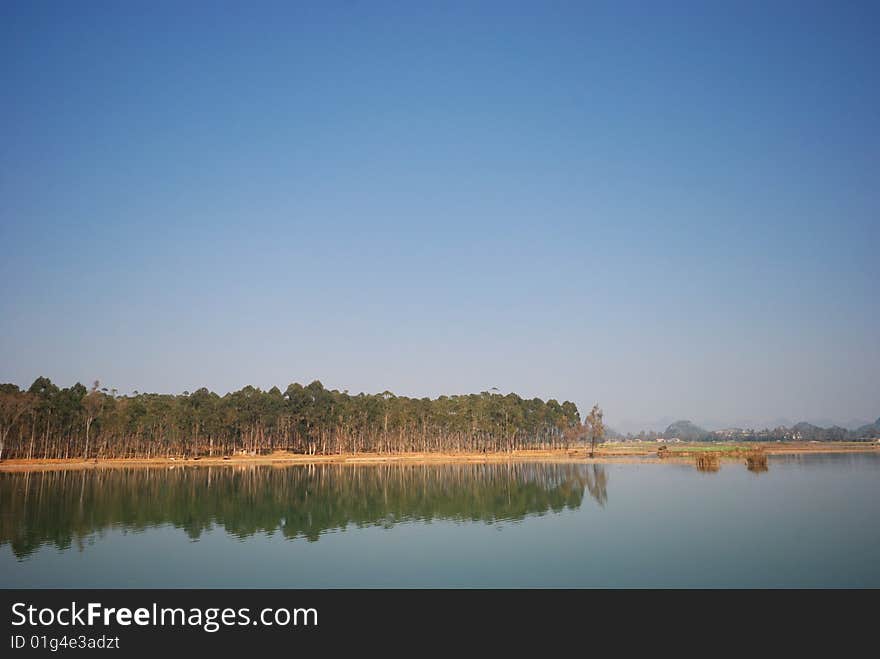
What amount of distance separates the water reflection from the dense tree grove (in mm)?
21645

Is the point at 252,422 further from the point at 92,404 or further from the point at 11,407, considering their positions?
the point at 11,407

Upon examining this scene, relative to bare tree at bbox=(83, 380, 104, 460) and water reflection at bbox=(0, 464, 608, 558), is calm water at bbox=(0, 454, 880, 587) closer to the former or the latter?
water reflection at bbox=(0, 464, 608, 558)

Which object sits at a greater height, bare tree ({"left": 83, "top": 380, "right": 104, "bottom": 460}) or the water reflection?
bare tree ({"left": 83, "top": 380, "right": 104, "bottom": 460})

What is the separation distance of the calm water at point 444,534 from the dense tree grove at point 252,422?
3484 centimetres

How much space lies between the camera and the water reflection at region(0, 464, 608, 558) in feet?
120

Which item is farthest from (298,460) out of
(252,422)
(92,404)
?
(92,404)

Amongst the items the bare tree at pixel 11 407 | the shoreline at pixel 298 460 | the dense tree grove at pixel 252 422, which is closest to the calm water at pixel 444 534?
the shoreline at pixel 298 460

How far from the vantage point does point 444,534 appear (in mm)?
33969

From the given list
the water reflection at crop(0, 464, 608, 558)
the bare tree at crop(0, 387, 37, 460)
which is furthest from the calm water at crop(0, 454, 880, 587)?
the bare tree at crop(0, 387, 37, 460)

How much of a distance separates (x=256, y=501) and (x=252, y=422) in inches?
2768

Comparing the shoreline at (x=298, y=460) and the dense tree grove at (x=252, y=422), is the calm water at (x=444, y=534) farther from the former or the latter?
the dense tree grove at (x=252, y=422)
